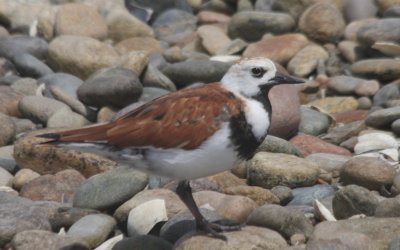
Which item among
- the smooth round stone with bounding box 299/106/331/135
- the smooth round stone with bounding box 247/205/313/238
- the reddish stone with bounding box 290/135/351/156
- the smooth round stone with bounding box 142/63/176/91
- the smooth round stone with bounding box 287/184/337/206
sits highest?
the smooth round stone with bounding box 247/205/313/238

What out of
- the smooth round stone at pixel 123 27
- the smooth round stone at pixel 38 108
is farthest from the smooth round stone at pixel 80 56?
the smooth round stone at pixel 123 27

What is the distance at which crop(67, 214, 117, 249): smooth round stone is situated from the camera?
5.98 m

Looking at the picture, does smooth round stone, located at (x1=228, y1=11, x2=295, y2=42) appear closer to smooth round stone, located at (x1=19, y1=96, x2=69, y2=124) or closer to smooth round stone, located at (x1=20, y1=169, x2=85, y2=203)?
smooth round stone, located at (x1=19, y1=96, x2=69, y2=124)

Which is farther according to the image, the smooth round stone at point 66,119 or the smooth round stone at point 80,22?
the smooth round stone at point 80,22

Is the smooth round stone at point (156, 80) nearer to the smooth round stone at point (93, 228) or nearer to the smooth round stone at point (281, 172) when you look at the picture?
the smooth round stone at point (281, 172)

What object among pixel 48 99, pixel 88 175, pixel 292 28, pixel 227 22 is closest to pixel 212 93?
pixel 88 175

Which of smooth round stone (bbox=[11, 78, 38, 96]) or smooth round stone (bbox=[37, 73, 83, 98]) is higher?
smooth round stone (bbox=[37, 73, 83, 98])

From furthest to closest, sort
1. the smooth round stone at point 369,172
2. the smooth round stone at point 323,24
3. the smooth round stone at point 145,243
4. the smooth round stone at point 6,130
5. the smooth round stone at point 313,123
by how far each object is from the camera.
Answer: the smooth round stone at point 323,24
the smooth round stone at point 313,123
the smooth round stone at point 6,130
the smooth round stone at point 369,172
the smooth round stone at point 145,243

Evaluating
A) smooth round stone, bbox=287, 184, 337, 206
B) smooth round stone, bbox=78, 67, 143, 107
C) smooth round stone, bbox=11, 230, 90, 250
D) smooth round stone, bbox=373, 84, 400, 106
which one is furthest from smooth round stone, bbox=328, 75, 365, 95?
smooth round stone, bbox=11, 230, 90, 250

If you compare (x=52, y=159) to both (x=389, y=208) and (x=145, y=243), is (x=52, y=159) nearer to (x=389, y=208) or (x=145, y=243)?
(x=145, y=243)

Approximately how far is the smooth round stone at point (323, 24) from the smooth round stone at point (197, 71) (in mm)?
2391

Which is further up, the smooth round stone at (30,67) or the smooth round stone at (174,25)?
the smooth round stone at (30,67)

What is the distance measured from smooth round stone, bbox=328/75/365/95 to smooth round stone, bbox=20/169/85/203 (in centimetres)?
469

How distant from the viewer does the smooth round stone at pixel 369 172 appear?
6633mm
